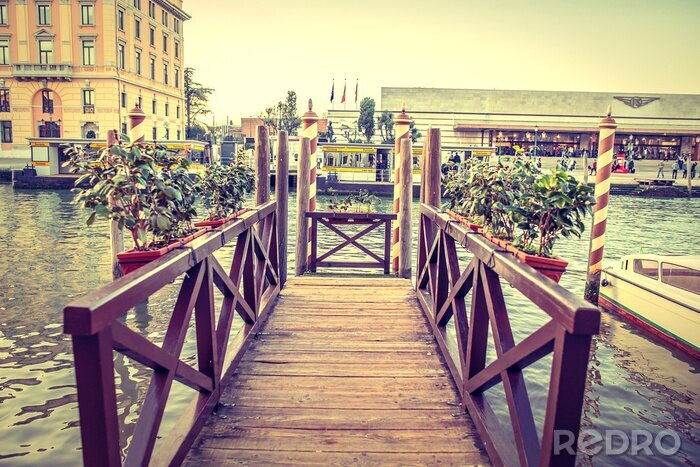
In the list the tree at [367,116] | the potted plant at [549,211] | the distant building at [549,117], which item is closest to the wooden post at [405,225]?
the potted plant at [549,211]

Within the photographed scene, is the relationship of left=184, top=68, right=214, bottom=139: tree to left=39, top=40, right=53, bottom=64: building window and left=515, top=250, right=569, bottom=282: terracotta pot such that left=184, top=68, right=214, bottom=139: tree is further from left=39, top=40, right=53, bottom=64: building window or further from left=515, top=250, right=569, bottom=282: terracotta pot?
left=515, top=250, right=569, bottom=282: terracotta pot

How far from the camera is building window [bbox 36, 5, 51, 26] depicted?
1394 inches

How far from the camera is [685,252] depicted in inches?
547

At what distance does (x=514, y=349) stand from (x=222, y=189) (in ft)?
11.1

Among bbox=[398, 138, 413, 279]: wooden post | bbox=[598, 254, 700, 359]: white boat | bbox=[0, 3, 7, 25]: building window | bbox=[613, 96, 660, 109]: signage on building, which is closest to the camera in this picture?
bbox=[598, 254, 700, 359]: white boat

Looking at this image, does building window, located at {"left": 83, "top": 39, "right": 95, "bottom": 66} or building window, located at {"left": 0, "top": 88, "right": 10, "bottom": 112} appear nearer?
building window, located at {"left": 83, "top": 39, "right": 95, "bottom": 66}

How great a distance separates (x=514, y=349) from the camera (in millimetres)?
2361

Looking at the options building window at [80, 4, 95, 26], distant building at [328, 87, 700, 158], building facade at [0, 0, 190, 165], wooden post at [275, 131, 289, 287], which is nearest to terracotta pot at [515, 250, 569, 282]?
wooden post at [275, 131, 289, 287]

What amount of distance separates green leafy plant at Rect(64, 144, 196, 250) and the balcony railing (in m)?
37.7

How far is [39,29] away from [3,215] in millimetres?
23458

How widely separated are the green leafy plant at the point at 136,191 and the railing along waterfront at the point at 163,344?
0.99 feet

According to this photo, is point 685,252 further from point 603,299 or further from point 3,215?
point 3,215

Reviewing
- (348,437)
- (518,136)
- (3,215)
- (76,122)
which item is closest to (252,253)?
(348,437)

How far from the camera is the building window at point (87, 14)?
115 ft
